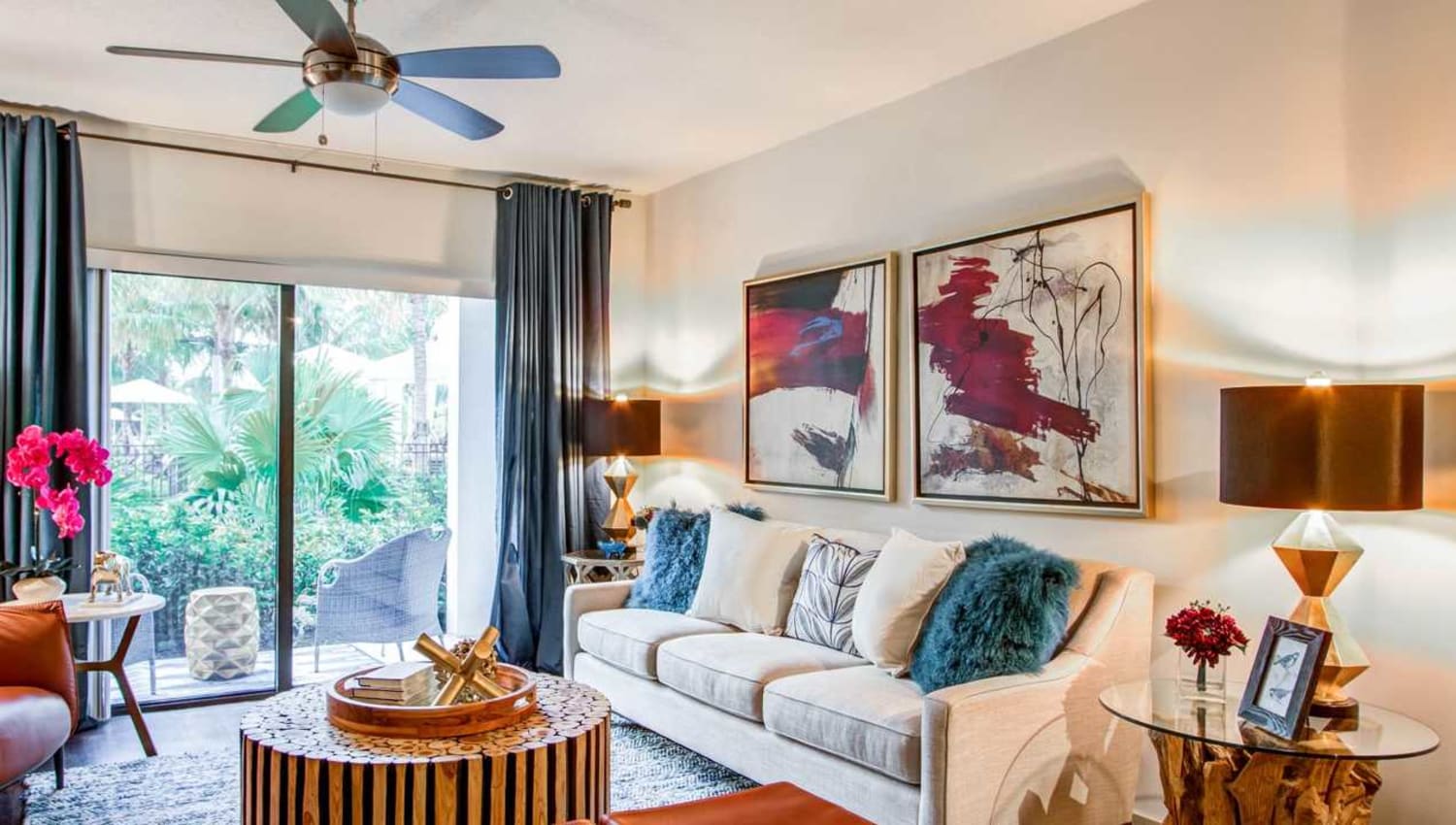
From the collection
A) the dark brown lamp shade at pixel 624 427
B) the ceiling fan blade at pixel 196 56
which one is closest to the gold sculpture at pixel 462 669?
the ceiling fan blade at pixel 196 56

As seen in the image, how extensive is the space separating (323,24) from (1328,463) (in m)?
2.60

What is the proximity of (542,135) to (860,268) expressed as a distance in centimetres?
160

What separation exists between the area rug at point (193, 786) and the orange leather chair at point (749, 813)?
4.29 ft

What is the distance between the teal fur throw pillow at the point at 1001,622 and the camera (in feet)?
9.59

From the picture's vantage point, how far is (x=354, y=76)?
2.78 metres

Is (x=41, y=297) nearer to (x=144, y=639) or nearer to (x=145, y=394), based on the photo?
(x=145, y=394)

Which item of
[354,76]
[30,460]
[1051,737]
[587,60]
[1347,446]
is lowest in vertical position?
[1051,737]

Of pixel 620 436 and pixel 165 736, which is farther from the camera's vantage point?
pixel 620 436

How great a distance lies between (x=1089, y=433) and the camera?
3.34 meters

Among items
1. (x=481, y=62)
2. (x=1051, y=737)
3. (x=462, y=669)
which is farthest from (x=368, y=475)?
(x=1051, y=737)

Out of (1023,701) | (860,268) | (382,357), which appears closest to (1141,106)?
(860,268)

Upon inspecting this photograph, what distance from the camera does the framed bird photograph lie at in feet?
7.35

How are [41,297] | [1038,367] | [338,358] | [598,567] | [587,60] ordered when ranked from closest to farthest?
[1038,367], [587,60], [41,297], [338,358], [598,567]

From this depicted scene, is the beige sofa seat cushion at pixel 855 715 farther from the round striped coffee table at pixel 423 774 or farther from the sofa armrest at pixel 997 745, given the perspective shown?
the round striped coffee table at pixel 423 774
